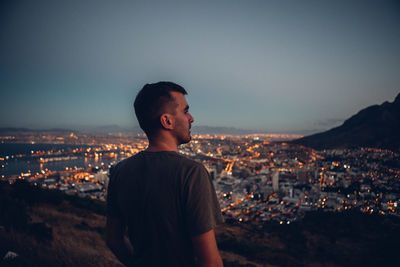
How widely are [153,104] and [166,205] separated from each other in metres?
0.49

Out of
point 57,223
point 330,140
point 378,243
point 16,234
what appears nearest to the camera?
point 16,234

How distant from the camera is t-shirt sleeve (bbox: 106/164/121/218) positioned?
1125mm

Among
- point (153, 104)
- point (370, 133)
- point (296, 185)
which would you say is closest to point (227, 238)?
point (153, 104)

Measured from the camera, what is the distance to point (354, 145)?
4994 cm

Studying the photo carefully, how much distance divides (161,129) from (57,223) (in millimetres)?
8103

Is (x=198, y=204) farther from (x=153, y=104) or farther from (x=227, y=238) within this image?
(x=227, y=238)

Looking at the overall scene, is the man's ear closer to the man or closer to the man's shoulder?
the man

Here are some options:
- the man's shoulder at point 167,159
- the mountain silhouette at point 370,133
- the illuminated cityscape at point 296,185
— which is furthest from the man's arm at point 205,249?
the mountain silhouette at point 370,133

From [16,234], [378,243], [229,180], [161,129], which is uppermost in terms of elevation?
[161,129]

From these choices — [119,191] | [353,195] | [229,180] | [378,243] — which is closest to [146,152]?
[119,191]

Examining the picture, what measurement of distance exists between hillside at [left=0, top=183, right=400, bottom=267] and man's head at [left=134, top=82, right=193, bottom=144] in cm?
376

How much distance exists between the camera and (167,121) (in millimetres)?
1063

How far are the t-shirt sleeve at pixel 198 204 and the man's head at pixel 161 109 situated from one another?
0.94 feet

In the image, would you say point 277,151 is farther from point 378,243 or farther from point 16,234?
point 16,234
